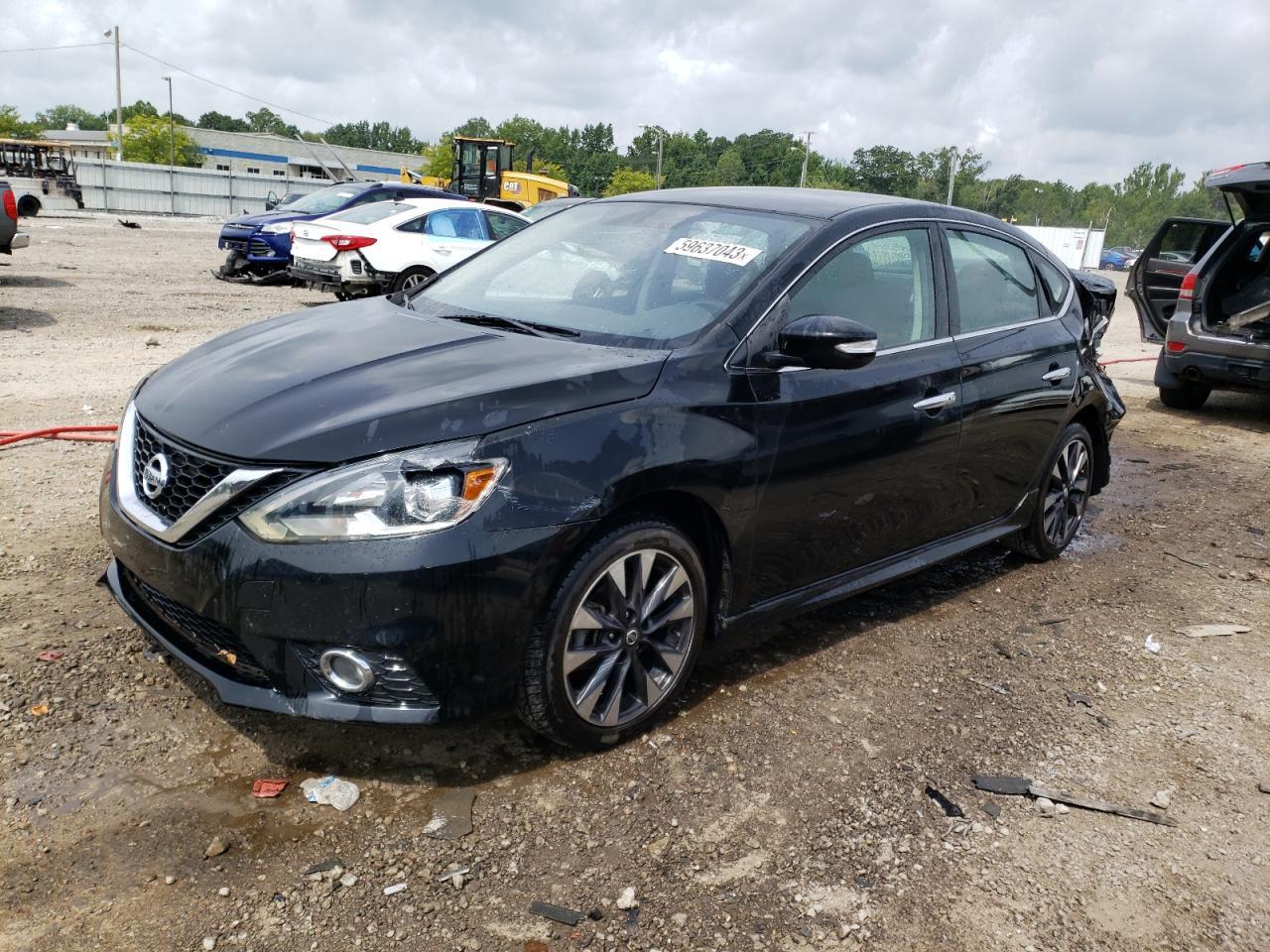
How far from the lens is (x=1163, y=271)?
37.4 feet

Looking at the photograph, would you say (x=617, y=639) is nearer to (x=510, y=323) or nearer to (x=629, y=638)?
(x=629, y=638)

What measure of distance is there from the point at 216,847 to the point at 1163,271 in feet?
37.8

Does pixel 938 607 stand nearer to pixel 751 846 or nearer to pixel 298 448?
pixel 751 846

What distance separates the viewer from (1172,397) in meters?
10.7

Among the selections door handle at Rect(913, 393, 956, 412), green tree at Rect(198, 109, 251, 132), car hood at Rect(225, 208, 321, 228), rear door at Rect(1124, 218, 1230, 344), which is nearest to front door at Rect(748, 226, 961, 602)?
door handle at Rect(913, 393, 956, 412)

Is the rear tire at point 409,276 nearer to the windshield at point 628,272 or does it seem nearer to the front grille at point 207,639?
the windshield at point 628,272

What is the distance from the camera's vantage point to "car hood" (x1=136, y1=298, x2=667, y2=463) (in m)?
2.84

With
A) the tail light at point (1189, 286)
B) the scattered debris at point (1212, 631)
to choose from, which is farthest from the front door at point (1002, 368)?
the tail light at point (1189, 286)

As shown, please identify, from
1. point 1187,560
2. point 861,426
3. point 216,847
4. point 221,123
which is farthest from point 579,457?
point 221,123

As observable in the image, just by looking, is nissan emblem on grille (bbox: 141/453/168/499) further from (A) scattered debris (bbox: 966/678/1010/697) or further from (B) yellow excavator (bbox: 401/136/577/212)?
(B) yellow excavator (bbox: 401/136/577/212)

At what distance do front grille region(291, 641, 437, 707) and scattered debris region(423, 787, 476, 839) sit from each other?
1.15 feet

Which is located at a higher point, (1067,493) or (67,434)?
(1067,493)

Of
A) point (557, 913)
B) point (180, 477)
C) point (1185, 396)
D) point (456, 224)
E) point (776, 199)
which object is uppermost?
point (776, 199)

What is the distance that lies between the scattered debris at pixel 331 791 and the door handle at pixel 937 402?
2486mm
